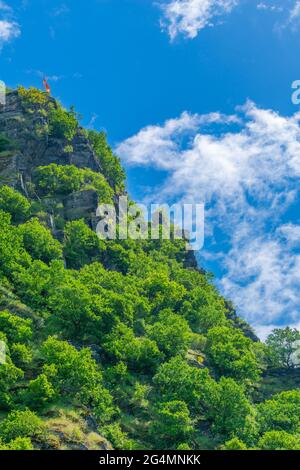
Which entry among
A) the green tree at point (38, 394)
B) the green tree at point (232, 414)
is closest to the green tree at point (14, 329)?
the green tree at point (38, 394)

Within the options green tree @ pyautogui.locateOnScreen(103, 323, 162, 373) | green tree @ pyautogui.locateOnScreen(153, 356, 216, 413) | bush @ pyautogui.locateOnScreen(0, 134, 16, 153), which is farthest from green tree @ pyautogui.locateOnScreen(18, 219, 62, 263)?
green tree @ pyautogui.locateOnScreen(153, 356, 216, 413)

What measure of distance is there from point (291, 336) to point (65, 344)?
53239 millimetres

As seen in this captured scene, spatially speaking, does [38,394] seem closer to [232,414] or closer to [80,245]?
[232,414]

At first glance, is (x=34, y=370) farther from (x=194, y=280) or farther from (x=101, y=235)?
(x=194, y=280)

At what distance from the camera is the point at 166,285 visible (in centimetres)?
11450

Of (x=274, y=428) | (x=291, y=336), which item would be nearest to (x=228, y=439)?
(x=274, y=428)

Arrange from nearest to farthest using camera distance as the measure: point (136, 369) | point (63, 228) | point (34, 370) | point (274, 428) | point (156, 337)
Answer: point (34, 370), point (274, 428), point (136, 369), point (156, 337), point (63, 228)

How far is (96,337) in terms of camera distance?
86.0 m

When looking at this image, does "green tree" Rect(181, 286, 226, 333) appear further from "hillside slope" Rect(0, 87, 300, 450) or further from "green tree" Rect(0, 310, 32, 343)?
"green tree" Rect(0, 310, 32, 343)

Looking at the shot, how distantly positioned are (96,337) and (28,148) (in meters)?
63.6

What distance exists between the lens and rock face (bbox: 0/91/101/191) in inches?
4906

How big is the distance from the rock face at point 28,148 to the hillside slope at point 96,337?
0.37 metres

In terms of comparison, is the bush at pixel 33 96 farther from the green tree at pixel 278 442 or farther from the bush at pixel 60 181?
the green tree at pixel 278 442

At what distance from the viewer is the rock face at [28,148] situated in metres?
125
